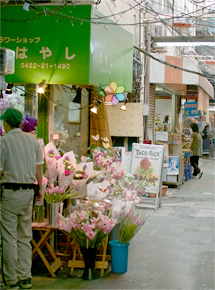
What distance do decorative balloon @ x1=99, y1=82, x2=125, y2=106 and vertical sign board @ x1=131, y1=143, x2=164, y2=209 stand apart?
245 centimetres

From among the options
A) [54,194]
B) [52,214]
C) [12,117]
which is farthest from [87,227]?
[12,117]

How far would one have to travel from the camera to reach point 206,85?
19406 mm

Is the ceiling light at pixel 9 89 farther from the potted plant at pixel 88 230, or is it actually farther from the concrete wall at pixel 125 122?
the concrete wall at pixel 125 122

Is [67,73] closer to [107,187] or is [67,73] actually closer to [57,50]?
[57,50]

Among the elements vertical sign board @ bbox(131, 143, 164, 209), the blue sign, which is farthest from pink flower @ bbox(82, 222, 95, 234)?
the blue sign

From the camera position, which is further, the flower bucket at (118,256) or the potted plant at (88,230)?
the flower bucket at (118,256)

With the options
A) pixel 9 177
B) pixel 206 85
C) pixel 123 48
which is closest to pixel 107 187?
pixel 9 177

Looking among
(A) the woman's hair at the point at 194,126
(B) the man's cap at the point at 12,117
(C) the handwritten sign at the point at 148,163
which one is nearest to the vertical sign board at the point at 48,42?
(B) the man's cap at the point at 12,117

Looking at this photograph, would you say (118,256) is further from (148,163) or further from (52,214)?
(148,163)

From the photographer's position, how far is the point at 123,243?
686 cm

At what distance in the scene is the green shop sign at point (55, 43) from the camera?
848 cm

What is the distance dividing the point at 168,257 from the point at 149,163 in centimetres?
452

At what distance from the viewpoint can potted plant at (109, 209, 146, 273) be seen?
22.2 feet

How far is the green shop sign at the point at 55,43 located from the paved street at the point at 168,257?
3.24m
